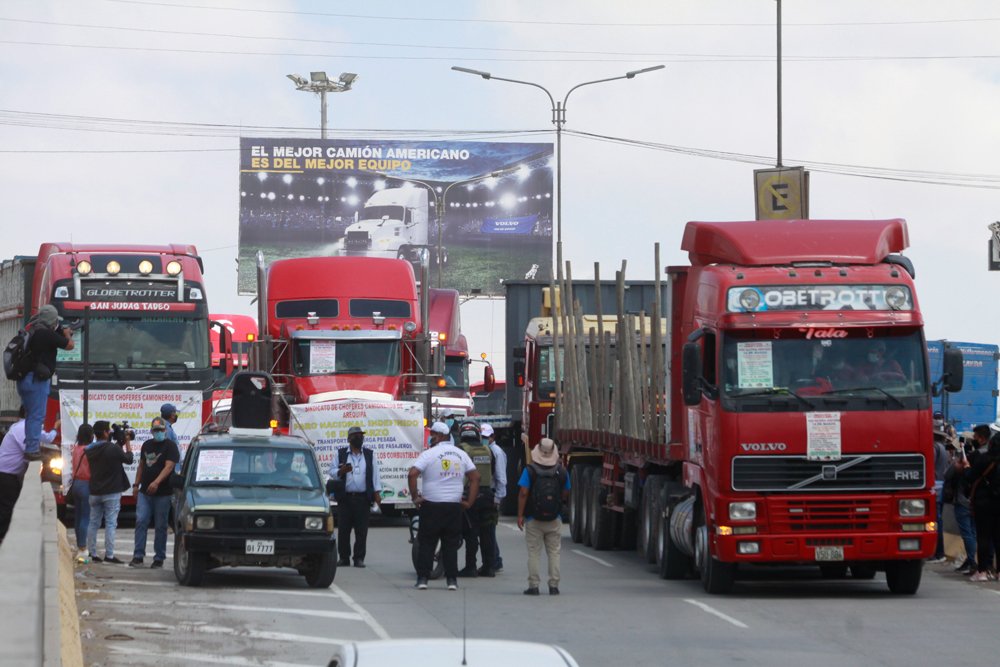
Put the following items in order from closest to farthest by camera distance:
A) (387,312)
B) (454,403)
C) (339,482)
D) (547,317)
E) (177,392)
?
(339,482), (177,392), (387,312), (547,317), (454,403)

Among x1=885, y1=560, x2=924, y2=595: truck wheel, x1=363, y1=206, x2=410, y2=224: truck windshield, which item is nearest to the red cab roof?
x1=885, y1=560, x2=924, y2=595: truck wheel

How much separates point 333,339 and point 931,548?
47.8 ft

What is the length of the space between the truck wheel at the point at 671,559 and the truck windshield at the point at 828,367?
10.5 ft

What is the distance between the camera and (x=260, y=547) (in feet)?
60.9

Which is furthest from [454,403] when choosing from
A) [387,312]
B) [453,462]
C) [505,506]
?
[453,462]

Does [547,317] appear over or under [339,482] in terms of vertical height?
over

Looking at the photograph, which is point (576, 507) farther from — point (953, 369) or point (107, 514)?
point (953, 369)

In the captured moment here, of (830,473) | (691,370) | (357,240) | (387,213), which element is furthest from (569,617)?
(387,213)

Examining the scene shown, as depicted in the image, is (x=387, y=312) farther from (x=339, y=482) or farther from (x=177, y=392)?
(x=339, y=482)

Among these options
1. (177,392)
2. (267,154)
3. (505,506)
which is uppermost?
(267,154)

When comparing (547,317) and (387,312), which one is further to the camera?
(547,317)

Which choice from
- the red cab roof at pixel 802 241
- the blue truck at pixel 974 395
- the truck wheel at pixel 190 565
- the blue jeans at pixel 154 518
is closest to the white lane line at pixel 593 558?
the red cab roof at pixel 802 241

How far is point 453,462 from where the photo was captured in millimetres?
18844

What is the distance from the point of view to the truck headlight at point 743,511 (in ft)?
58.4
